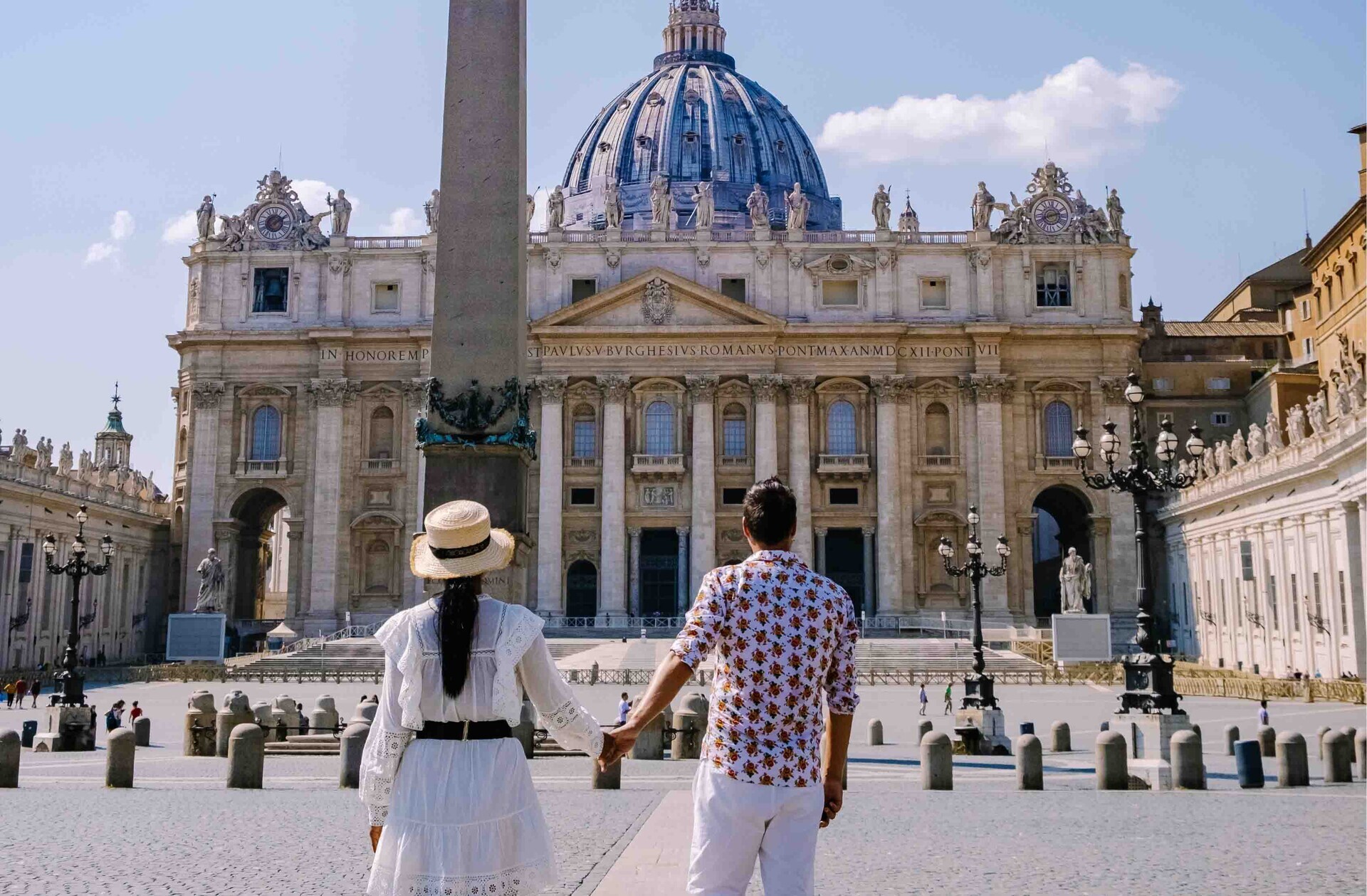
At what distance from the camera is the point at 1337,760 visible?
16750 millimetres

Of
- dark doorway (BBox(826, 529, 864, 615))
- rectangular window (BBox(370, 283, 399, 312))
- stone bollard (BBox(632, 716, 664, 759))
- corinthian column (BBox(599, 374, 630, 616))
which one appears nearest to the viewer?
stone bollard (BBox(632, 716, 664, 759))

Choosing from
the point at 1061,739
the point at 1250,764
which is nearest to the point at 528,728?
the point at 1061,739

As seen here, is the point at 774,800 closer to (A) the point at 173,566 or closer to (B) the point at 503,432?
(B) the point at 503,432

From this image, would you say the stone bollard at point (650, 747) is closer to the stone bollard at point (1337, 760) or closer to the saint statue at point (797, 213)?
the stone bollard at point (1337, 760)

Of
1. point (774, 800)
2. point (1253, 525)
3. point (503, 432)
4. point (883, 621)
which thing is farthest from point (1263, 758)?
point (883, 621)

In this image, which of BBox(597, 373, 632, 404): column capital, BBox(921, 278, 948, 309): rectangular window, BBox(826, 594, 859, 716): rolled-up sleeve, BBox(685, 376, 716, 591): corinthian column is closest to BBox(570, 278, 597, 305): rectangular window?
BBox(597, 373, 632, 404): column capital

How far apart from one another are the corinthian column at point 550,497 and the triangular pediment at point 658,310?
269 centimetres

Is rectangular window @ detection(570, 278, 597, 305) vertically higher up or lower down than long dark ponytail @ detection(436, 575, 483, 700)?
higher up

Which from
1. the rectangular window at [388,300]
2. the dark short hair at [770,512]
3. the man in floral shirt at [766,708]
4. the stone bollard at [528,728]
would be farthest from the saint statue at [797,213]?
the man in floral shirt at [766,708]

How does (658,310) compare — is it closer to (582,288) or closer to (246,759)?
(582,288)

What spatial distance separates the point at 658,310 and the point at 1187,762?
4621 cm

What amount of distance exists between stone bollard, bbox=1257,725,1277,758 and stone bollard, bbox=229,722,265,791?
12901 mm

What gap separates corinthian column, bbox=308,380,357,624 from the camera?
60.2 m

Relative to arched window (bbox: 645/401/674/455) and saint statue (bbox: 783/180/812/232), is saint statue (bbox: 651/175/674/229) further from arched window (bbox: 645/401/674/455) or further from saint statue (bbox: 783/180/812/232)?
arched window (bbox: 645/401/674/455)
